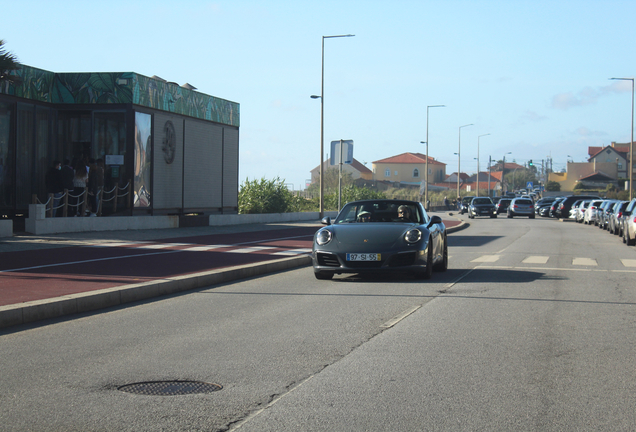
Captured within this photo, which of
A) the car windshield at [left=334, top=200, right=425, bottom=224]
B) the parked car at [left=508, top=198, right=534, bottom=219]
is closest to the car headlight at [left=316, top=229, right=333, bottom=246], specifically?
the car windshield at [left=334, top=200, right=425, bottom=224]

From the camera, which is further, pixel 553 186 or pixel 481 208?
pixel 553 186

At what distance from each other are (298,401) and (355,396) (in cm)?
43

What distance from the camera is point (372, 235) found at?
12039 mm

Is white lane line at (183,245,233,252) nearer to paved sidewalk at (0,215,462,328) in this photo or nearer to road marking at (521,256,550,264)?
paved sidewalk at (0,215,462,328)

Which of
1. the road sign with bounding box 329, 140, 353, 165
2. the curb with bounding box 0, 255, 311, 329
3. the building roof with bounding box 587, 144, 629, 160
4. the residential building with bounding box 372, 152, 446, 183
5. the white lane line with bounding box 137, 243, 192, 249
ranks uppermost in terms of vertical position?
the building roof with bounding box 587, 144, 629, 160

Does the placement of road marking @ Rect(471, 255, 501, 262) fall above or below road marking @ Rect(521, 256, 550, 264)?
below

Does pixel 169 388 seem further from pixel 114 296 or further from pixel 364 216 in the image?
pixel 364 216

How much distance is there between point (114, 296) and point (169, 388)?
14.7 ft

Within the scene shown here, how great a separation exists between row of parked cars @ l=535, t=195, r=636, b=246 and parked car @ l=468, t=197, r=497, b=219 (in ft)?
15.7

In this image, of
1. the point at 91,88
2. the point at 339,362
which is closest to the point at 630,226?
the point at 91,88

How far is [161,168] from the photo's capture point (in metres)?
25.3

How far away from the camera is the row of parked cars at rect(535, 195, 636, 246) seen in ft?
76.6

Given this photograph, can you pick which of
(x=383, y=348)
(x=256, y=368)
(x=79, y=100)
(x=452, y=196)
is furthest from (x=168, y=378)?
(x=452, y=196)

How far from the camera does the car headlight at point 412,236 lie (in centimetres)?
1195
